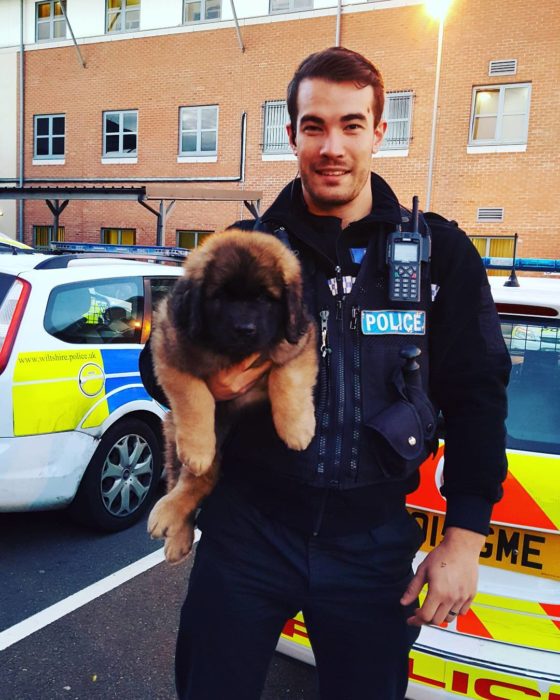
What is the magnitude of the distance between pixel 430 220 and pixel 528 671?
1.51 meters

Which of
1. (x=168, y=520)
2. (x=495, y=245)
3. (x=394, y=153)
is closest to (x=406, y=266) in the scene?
(x=168, y=520)

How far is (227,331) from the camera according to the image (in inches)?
72.3

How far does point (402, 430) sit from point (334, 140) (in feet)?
2.73

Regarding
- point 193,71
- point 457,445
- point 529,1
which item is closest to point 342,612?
point 457,445

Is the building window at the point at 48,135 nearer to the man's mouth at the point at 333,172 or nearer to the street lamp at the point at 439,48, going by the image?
the street lamp at the point at 439,48

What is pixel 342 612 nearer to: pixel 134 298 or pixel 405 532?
pixel 405 532

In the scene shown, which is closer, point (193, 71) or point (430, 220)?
point (430, 220)

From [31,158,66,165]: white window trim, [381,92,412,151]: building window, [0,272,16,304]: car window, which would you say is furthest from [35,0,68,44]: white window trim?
[0,272,16,304]: car window

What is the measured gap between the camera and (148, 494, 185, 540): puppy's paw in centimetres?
202

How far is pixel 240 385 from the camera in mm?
1831

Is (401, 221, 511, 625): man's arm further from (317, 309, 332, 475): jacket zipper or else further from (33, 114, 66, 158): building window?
(33, 114, 66, 158): building window

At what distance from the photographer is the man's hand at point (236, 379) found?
6.00 feet

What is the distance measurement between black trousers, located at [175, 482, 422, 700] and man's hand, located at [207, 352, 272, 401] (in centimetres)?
34

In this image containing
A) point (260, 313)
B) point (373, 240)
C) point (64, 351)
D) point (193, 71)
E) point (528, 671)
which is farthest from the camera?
point (193, 71)
